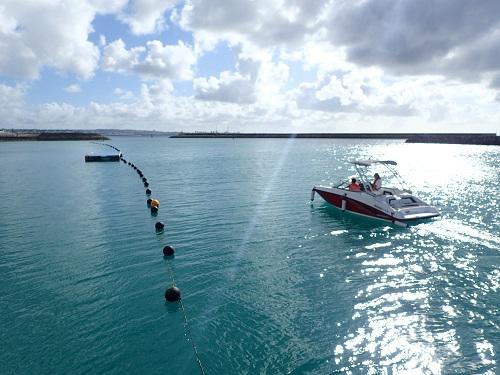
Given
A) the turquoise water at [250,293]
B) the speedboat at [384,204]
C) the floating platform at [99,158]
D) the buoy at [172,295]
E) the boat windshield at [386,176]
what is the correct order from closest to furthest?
the turquoise water at [250,293]
the buoy at [172,295]
the speedboat at [384,204]
the boat windshield at [386,176]
the floating platform at [99,158]

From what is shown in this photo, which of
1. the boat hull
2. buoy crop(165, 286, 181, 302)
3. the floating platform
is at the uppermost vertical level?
the boat hull

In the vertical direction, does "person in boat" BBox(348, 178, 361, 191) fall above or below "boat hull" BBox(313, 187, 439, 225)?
above

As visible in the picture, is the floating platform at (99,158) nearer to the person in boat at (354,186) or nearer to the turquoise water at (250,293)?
the turquoise water at (250,293)

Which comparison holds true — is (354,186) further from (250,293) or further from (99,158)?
(99,158)

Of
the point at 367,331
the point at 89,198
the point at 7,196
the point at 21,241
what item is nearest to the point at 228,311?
the point at 367,331

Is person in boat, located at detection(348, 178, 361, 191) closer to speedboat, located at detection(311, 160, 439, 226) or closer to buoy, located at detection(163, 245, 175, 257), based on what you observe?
speedboat, located at detection(311, 160, 439, 226)

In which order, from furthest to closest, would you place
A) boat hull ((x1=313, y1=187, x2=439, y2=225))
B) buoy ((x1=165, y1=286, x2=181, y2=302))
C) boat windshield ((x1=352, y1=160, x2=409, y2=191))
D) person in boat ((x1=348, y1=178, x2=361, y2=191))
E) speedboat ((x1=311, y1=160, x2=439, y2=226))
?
boat windshield ((x1=352, y1=160, x2=409, y2=191)) → person in boat ((x1=348, y1=178, x2=361, y2=191)) → speedboat ((x1=311, y1=160, x2=439, y2=226)) → boat hull ((x1=313, y1=187, x2=439, y2=225)) → buoy ((x1=165, y1=286, x2=181, y2=302))

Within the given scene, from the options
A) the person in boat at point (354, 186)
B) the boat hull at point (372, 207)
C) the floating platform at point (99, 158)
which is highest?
the person in boat at point (354, 186)

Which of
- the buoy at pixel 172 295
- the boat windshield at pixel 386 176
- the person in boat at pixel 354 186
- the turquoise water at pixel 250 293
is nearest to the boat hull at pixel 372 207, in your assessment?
the person in boat at pixel 354 186

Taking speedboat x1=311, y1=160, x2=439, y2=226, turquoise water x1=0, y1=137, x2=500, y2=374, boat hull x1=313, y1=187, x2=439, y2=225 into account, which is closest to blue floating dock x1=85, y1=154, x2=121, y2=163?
turquoise water x1=0, y1=137, x2=500, y2=374
